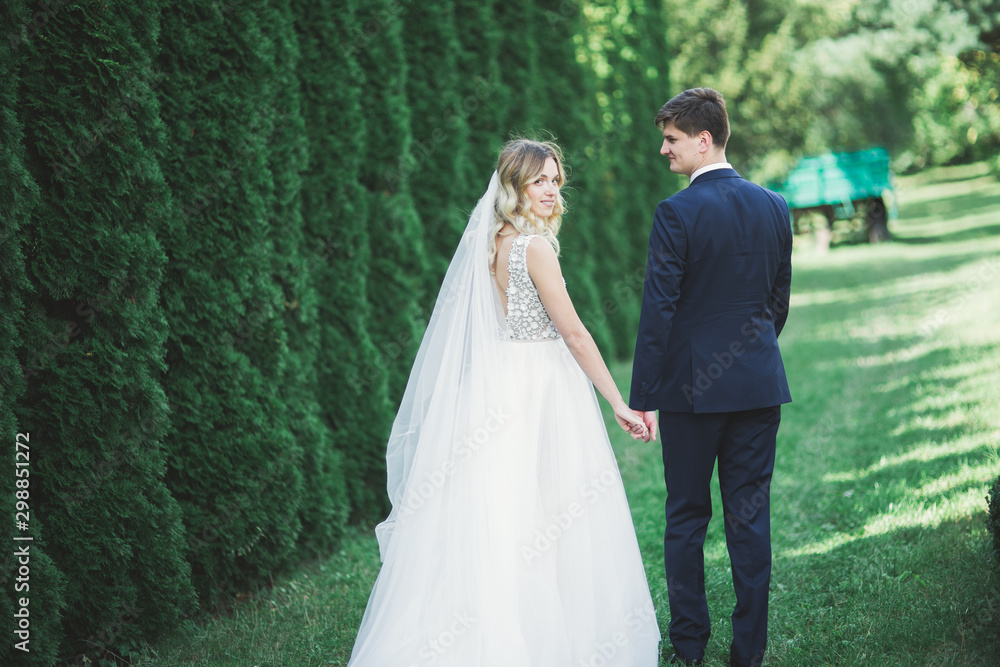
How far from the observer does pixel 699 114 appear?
130 inches

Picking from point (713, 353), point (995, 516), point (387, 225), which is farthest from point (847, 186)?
point (713, 353)

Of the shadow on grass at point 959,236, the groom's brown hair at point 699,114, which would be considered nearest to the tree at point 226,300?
the groom's brown hair at point 699,114

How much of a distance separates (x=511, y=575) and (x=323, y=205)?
9.72ft

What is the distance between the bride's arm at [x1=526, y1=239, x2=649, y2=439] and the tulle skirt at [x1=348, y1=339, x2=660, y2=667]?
16 cm

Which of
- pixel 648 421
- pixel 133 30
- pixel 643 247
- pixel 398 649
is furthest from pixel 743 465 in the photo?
pixel 643 247

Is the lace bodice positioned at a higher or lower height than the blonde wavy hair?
lower

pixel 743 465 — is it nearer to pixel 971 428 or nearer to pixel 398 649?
pixel 398 649

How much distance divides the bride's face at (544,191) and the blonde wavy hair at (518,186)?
0.6 inches

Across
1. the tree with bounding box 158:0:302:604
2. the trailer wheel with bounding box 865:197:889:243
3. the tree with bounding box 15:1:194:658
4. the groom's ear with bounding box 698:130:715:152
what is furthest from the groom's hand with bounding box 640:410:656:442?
the trailer wheel with bounding box 865:197:889:243

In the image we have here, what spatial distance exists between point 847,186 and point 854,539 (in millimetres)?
23088

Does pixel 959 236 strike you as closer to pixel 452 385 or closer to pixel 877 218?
pixel 877 218

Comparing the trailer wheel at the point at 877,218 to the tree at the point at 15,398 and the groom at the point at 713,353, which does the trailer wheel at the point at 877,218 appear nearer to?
the groom at the point at 713,353

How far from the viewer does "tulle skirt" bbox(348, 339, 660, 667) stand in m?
3.27

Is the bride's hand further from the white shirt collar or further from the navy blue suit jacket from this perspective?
A: the white shirt collar
